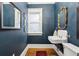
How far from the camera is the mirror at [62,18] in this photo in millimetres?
2426

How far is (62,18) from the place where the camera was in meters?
2.54

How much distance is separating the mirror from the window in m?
0.45

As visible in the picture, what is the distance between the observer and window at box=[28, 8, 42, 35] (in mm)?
2146

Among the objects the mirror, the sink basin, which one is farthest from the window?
the mirror

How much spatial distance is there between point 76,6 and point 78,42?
1.63ft

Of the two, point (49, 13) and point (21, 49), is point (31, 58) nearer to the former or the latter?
point (49, 13)

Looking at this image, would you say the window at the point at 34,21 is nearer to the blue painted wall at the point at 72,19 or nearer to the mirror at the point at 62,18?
the blue painted wall at the point at 72,19

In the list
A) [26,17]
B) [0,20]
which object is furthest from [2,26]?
[26,17]

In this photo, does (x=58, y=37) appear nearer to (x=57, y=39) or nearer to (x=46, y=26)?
(x=57, y=39)

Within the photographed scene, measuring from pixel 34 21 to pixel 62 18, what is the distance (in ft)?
2.08

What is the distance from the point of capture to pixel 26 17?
7.36 ft

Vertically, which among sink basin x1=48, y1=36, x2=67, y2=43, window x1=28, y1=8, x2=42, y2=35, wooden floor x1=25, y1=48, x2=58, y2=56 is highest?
window x1=28, y1=8, x2=42, y2=35

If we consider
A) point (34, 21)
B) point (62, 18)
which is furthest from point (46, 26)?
point (62, 18)

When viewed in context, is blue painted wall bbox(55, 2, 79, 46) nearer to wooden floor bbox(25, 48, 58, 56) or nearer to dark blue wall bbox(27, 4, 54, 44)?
dark blue wall bbox(27, 4, 54, 44)
